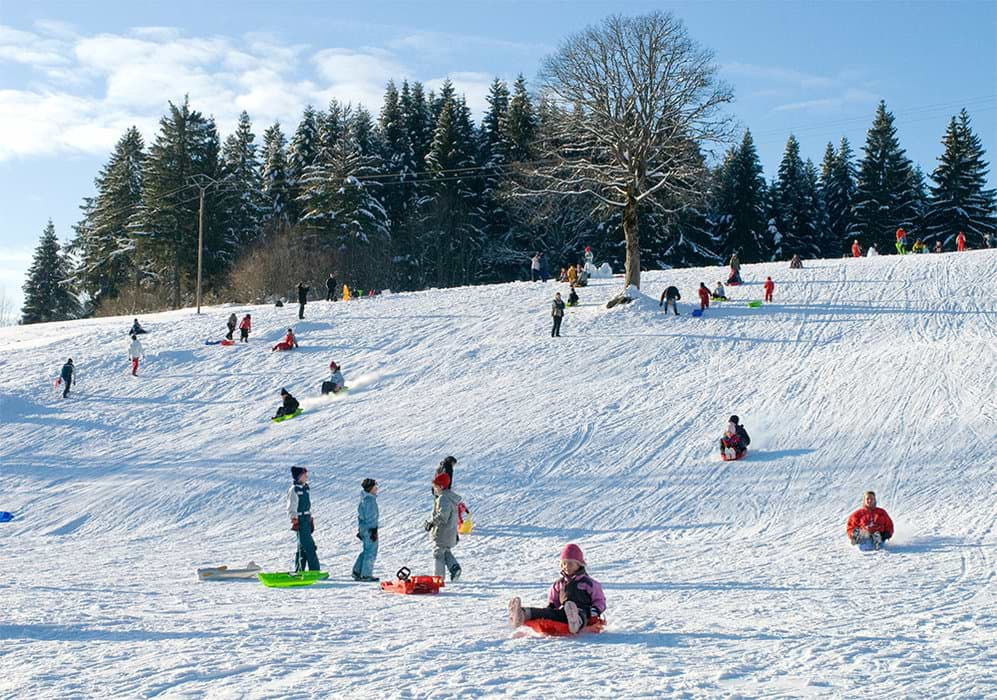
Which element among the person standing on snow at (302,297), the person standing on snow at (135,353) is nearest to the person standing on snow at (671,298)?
the person standing on snow at (302,297)

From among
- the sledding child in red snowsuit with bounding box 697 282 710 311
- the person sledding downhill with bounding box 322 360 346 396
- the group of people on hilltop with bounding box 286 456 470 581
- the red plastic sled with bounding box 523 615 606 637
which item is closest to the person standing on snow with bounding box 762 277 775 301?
the sledding child in red snowsuit with bounding box 697 282 710 311

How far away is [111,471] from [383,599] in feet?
44.0

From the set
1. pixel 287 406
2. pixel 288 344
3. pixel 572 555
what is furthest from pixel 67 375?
pixel 572 555

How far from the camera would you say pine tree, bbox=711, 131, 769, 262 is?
199 feet

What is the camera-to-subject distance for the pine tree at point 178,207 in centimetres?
5925

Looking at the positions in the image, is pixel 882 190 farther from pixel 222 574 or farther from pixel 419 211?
pixel 222 574

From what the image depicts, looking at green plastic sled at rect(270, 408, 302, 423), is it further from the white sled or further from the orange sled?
the orange sled

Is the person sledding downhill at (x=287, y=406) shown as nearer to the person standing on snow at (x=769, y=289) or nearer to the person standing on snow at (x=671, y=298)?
the person standing on snow at (x=671, y=298)

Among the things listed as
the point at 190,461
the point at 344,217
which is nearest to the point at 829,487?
the point at 190,461

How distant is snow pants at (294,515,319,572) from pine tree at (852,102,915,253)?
55562 mm

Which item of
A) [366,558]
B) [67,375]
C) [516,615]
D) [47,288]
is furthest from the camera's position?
[47,288]

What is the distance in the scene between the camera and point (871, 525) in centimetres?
1313

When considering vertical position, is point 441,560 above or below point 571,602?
below

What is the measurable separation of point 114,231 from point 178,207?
9.43 m
